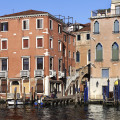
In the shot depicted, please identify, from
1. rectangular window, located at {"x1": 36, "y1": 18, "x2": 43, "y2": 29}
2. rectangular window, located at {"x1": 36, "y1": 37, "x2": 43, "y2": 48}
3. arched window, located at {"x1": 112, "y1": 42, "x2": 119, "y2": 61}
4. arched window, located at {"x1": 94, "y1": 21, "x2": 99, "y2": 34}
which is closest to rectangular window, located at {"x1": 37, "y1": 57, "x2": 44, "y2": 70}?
rectangular window, located at {"x1": 36, "y1": 37, "x2": 43, "y2": 48}

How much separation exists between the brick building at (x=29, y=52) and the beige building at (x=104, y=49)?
19.9ft

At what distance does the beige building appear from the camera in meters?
45.8

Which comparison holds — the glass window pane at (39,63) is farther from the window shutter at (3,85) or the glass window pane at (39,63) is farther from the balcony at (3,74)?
the window shutter at (3,85)

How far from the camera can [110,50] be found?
45844mm

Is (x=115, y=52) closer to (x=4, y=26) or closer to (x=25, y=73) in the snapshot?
(x=25, y=73)

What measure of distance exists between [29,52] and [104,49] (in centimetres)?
1064

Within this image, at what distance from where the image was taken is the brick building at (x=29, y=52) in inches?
1858

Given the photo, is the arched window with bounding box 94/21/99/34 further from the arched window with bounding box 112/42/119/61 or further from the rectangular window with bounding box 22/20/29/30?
the rectangular window with bounding box 22/20/29/30

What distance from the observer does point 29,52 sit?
4800 cm

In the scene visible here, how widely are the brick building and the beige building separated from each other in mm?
6051

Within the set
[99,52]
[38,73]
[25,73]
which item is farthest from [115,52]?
[25,73]

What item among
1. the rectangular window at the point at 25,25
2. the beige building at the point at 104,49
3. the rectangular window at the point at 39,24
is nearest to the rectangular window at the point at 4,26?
the rectangular window at the point at 25,25

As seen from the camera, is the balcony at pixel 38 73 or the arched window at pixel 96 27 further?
the arched window at pixel 96 27

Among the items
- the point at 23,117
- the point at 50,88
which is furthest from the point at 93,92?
the point at 23,117
